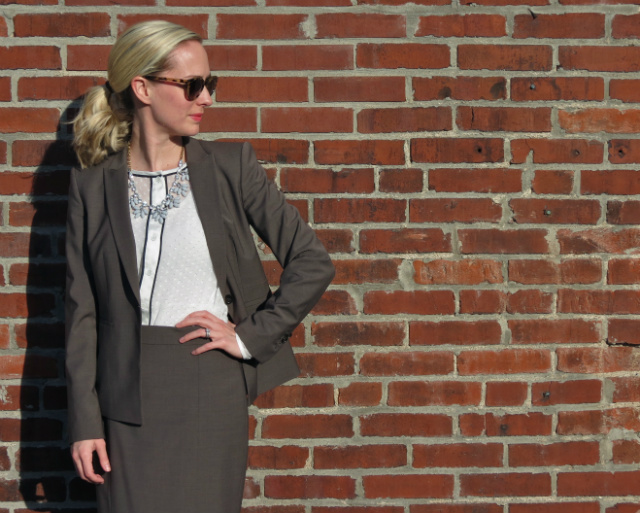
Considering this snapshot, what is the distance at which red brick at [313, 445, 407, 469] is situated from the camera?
112 inches

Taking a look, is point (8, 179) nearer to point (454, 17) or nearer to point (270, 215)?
point (270, 215)

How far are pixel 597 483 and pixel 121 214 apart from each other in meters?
2.02

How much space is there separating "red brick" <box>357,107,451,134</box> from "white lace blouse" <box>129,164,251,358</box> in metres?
0.83

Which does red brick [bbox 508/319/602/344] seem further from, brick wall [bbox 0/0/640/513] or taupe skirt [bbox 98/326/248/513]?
taupe skirt [bbox 98/326/248/513]

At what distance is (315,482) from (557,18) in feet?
6.30

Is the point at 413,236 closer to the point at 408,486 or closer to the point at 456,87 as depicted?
the point at 456,87

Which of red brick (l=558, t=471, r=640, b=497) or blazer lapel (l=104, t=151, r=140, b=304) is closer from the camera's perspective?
blazer lapel (l=104, t=151, r=140, b=304)

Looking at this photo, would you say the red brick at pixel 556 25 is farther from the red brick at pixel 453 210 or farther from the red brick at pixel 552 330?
the red brick at pixel 552 330

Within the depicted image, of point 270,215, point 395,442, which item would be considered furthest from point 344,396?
point 270,215

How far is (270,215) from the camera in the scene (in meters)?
2.30

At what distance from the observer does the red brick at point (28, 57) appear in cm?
272

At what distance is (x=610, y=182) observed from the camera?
2793mm

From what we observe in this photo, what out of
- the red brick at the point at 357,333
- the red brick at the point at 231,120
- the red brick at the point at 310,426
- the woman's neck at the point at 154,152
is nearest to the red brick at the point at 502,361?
the red brick at the point at 357,333

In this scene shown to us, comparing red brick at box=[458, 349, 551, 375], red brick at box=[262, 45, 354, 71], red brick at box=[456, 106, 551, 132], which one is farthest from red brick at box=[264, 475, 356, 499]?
red brick at box=[262, 45, 354, 71]
